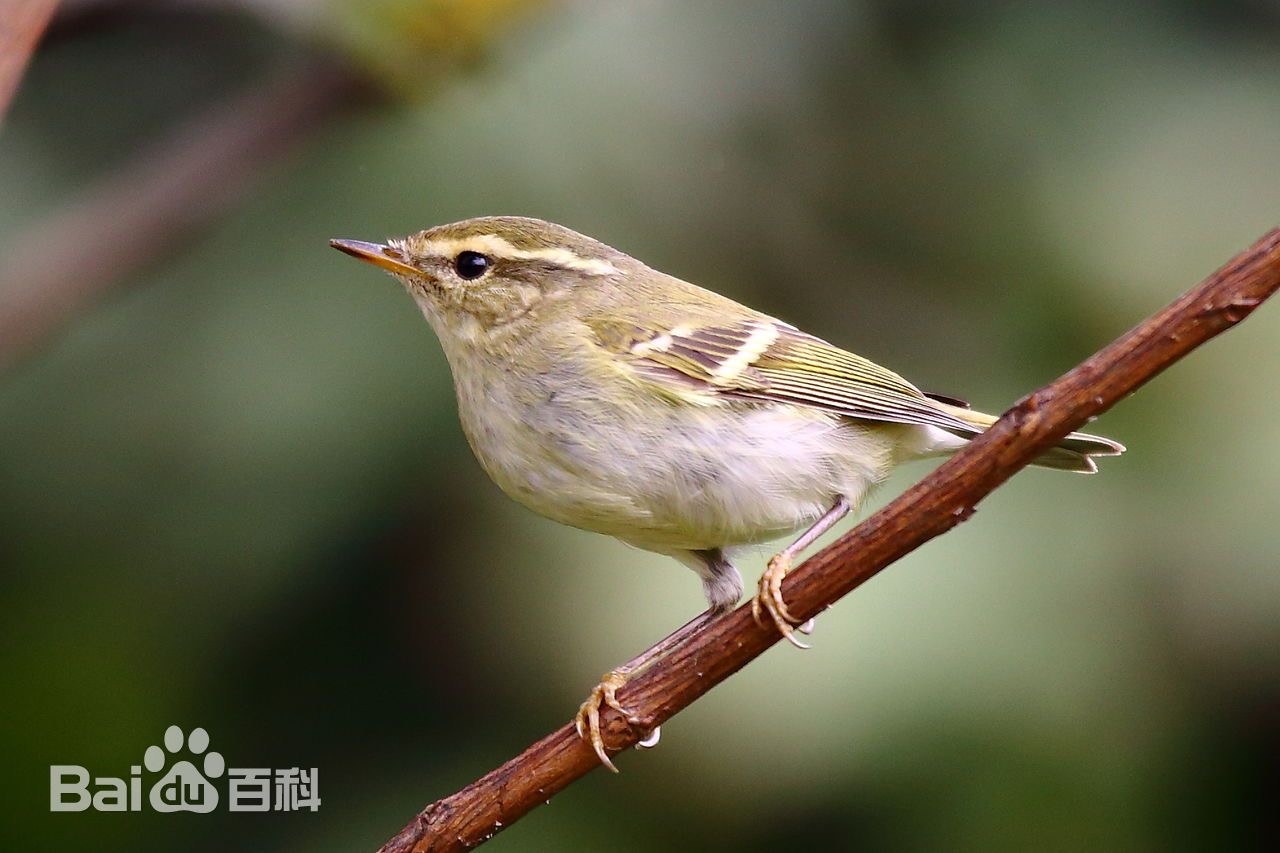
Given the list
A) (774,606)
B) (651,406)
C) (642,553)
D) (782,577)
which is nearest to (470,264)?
(651,406)

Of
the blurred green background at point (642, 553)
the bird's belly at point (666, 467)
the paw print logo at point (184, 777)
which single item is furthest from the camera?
the paw print logo at point (184, 777)

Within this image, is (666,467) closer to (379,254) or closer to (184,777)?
(379,254)

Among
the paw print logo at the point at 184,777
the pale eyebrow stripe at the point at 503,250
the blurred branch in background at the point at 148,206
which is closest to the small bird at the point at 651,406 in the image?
the pale eyebrow stripe at the point at 503,250

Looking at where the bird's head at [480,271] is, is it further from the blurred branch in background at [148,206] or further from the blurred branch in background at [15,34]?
the blurred branch in background at [15,34]

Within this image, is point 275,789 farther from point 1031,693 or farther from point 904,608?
point 1031,693

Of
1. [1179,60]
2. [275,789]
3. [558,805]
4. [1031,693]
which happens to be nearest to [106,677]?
[275,789]

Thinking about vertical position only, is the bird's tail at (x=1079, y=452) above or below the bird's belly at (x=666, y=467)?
below
